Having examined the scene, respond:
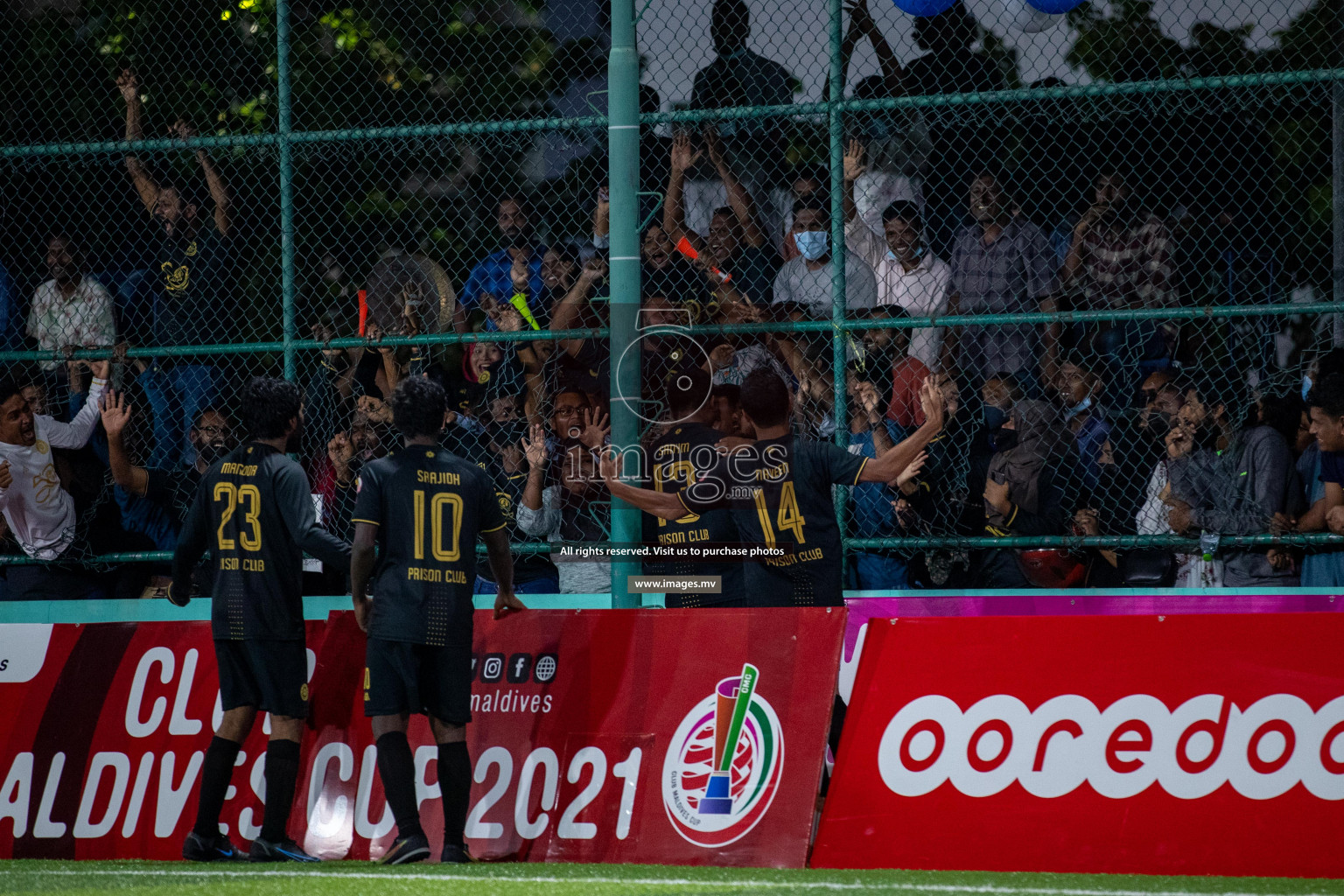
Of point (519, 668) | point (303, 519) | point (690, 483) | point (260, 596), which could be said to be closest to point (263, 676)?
point (260, 596)

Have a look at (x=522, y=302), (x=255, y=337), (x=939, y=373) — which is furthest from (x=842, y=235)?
(x=255, y=337)

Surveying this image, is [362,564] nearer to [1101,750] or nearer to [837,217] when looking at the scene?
[837,217]

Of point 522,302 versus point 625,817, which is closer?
point 625,817

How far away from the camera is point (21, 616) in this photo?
839 cm

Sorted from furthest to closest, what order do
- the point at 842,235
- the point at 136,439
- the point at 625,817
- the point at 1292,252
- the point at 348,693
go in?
1. the point at 136,439
2. the point at 1292,252
3. the point at 842,235
4. the point at 348,693
5. the point at 625,817

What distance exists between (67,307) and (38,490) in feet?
4.19

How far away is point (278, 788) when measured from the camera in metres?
6.18

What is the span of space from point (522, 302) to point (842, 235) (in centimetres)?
192

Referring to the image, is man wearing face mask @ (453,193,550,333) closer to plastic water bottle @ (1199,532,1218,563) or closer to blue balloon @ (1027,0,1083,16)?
blue balloon @ (1027,0,1083,16)

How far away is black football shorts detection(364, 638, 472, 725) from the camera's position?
600cm

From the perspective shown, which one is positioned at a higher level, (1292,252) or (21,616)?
(1292,252)

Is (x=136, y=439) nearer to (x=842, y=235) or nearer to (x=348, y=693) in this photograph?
(x=348, y=693)

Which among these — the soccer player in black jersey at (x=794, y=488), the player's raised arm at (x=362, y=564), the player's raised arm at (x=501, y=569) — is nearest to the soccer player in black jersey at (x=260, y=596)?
the player's raised arm at (x=362, y=564)

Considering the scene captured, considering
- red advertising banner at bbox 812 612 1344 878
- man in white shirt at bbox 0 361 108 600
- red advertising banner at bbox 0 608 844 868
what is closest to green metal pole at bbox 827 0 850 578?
red advertising banner at bbox 0 608 844 868
